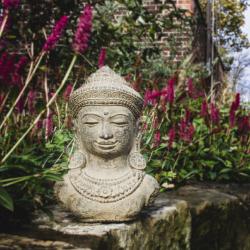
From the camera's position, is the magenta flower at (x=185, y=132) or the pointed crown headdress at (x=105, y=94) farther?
the magenta flower at (x=185, y=132)

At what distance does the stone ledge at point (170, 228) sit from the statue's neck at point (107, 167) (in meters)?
0.28

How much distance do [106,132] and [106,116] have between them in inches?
3.5

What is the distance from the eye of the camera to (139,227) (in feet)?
9.33

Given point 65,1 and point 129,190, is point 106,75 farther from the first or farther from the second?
point 65,1

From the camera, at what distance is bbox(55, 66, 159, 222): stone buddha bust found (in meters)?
2.75

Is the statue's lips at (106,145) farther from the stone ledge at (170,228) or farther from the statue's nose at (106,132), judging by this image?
the stone ledge at (170,228)

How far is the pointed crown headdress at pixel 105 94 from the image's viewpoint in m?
2.81

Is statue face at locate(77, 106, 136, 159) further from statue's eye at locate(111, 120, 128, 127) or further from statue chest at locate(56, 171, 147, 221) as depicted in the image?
statue chest at locate(56, 171, 147, 221)

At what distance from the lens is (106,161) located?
9.46ft

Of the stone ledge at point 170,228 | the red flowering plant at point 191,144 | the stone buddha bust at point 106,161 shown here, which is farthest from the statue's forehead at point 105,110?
the red flowering plant at point 191,144

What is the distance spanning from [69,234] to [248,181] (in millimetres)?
2851

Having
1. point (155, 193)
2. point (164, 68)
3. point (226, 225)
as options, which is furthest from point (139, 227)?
point (164, 68)

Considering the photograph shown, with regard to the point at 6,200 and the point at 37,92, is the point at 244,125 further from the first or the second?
the point at 6,200

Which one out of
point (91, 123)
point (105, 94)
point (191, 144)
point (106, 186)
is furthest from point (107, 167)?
point (191, 144)
